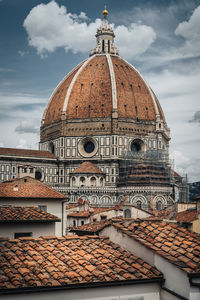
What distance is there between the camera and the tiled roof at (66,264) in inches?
231

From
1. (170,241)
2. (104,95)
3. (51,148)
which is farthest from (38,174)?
(170,241)

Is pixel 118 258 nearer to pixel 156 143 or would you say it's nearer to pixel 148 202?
pixel 148 202

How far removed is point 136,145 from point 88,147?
712 cm

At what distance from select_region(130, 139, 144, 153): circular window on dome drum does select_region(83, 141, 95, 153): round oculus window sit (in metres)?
5.63

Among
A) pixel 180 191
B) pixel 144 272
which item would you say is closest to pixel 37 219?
pixel 144 272

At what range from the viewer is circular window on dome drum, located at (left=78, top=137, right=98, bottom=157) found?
6097cm

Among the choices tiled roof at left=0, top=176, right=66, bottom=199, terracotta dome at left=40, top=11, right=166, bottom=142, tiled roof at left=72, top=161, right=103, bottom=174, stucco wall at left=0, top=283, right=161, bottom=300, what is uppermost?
terracotta dome at left=40, top=11, right=166, bottom=142

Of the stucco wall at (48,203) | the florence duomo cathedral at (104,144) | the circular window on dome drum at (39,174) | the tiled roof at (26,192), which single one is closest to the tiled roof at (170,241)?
the stucco wall at (48,203)

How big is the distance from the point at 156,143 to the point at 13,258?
58.0 m

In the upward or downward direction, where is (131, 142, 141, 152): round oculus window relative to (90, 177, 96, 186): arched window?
upward

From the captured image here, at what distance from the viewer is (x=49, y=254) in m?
6.88

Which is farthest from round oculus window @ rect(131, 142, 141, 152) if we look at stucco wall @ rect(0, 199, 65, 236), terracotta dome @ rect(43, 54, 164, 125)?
stucco wall @ rect(0, 199, 65, 236)

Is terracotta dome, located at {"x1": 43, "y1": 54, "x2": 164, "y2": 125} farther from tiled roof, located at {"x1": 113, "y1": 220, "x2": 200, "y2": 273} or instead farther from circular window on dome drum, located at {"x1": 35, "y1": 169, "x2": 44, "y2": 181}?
tiled roof, located at {"x1": 113, "y1": 220, "x2": 200, "y2": 273}

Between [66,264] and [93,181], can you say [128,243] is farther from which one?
[93,181]
